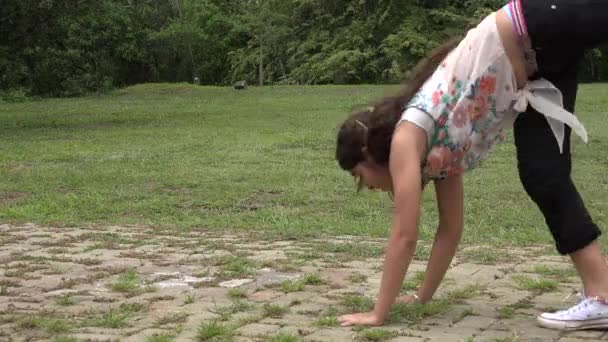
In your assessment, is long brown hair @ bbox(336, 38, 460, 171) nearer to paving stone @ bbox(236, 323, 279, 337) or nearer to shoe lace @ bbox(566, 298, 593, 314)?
paving stone @ bbox(236, 323, 279, 337)

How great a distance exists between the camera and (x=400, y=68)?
37.9 metres

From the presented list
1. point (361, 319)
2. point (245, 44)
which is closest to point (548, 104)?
point (361, 319)

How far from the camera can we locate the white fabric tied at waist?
3697 millimetres

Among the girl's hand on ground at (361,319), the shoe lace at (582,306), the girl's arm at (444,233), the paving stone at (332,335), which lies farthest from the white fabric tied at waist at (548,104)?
the paving stone at (332,335)

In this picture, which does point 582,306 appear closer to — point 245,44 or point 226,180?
point 226,180

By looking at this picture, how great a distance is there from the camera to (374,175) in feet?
12.2

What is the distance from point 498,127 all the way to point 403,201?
0.56m

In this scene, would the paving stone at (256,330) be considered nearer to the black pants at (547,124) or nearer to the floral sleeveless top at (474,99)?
the floral sleeveless top at (474,99)

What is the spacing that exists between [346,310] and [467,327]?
551 mm

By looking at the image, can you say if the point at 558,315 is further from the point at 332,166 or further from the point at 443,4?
the point at 443,4

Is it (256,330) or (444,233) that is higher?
(444,233)

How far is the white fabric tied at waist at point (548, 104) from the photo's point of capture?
3.70 metres

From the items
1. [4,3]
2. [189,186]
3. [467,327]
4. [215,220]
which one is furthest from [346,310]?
[4,3]

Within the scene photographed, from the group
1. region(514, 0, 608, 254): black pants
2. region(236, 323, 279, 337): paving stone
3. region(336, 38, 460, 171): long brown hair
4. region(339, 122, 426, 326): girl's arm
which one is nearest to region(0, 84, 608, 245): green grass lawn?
region(336, 38, 460, 171): long brown hair
